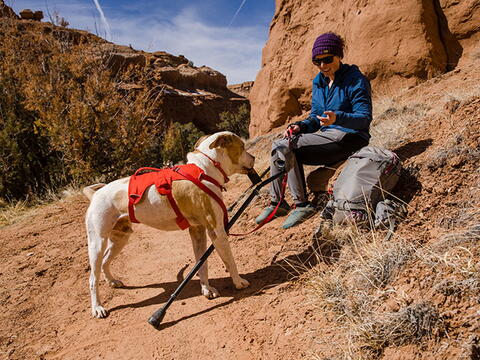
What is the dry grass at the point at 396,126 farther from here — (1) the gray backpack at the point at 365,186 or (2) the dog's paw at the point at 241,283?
(2) the dog's paw at the point at 241,283

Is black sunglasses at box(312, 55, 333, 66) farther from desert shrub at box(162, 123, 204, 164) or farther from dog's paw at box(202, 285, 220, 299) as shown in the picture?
desert shrub at box(162, 123, 204, 164)

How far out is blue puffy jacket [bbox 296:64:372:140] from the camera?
11.1 ft

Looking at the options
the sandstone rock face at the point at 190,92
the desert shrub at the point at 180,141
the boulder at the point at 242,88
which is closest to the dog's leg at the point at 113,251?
the desert shrub at the point at 180,141

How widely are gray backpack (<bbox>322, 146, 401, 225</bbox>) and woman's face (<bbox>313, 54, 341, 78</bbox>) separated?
116cm

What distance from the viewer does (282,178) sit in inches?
163

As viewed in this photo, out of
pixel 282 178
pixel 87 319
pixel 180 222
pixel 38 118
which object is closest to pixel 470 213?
pixel 282 178

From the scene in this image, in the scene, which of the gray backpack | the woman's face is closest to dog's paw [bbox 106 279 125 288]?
the gray backpack

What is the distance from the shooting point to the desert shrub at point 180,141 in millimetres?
30969

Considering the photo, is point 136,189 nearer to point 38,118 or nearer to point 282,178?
point 282,178

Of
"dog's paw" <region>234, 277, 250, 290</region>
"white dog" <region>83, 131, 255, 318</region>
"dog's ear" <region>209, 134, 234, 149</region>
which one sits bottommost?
"dog's paw" <region>234, 277, 250, 290</region>

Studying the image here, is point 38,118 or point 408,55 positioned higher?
point 408,55

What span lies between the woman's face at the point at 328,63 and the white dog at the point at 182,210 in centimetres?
142

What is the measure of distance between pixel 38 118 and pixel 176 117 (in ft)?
165

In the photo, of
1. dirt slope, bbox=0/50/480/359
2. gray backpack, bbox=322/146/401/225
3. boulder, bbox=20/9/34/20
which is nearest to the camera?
dirt slope, bbox=0/50/480/359
